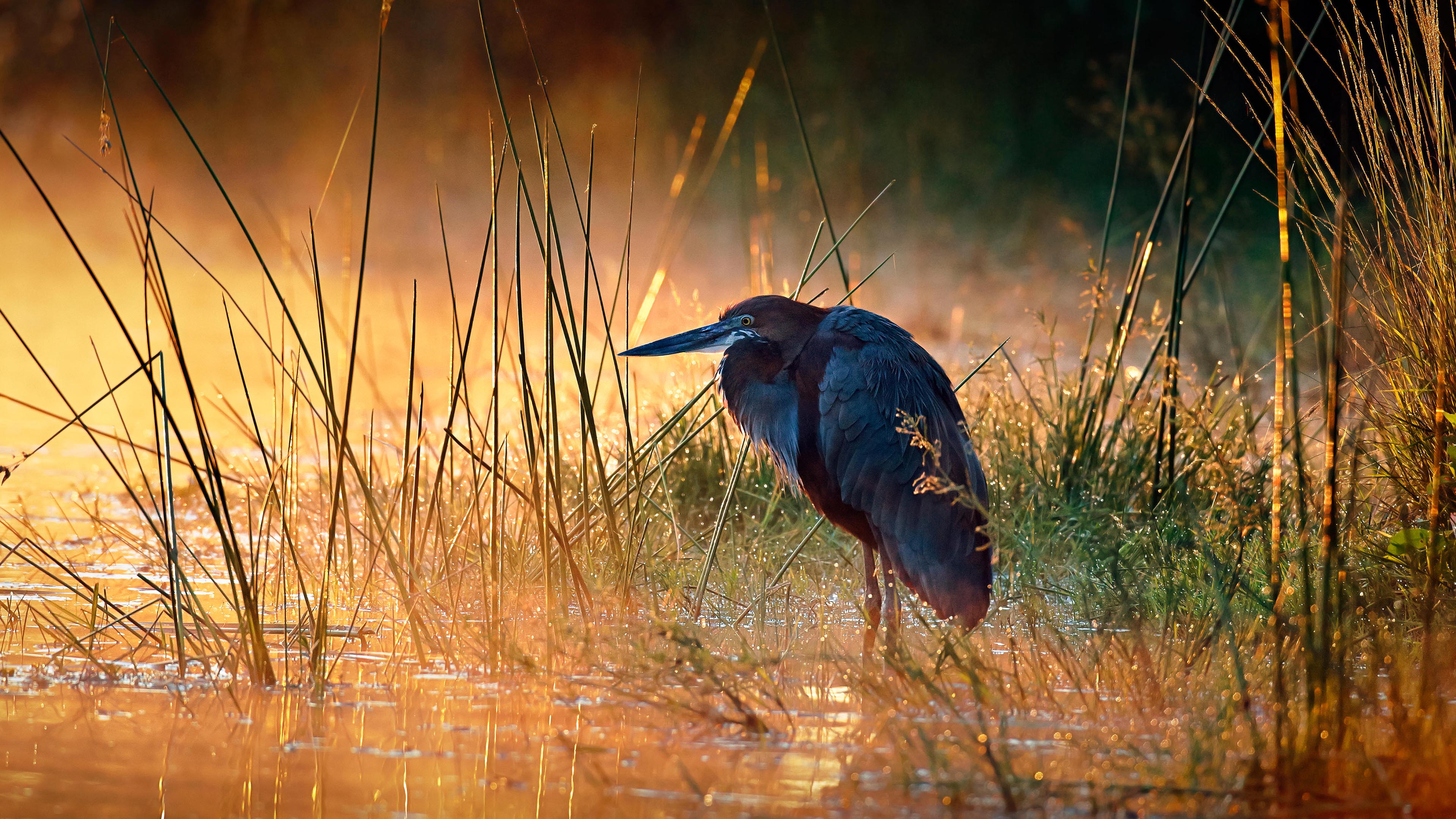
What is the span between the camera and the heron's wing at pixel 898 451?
2.96 m

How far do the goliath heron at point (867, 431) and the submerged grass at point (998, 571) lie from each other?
13 centimetres

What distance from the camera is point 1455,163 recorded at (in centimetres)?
273

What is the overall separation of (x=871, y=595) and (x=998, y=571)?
0.47 m

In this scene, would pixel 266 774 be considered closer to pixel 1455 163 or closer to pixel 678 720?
pixel 678 720

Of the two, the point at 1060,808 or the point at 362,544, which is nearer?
the point at 1060,808

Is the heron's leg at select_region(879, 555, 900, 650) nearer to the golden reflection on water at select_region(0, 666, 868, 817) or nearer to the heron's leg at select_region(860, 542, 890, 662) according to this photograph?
→ the heron's leg at select_region(860, 542, 890, 662)

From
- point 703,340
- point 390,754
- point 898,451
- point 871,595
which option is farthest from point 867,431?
point 390,754

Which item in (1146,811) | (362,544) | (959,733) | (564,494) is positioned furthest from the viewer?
(564,494)

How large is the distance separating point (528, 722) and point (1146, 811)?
0.99 meters

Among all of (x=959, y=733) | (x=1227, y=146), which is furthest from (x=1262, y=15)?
(x=1227, y=146)

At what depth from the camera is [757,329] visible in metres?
3.34

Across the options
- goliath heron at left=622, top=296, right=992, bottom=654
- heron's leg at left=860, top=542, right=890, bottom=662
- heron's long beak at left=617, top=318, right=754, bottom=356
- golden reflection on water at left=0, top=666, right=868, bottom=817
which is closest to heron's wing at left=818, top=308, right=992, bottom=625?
goliath heron at left=622, top=296, right=992, bottom=654

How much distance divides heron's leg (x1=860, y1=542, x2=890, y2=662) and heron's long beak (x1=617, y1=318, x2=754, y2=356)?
26.1 inches

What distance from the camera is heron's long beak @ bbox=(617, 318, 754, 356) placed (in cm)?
336
